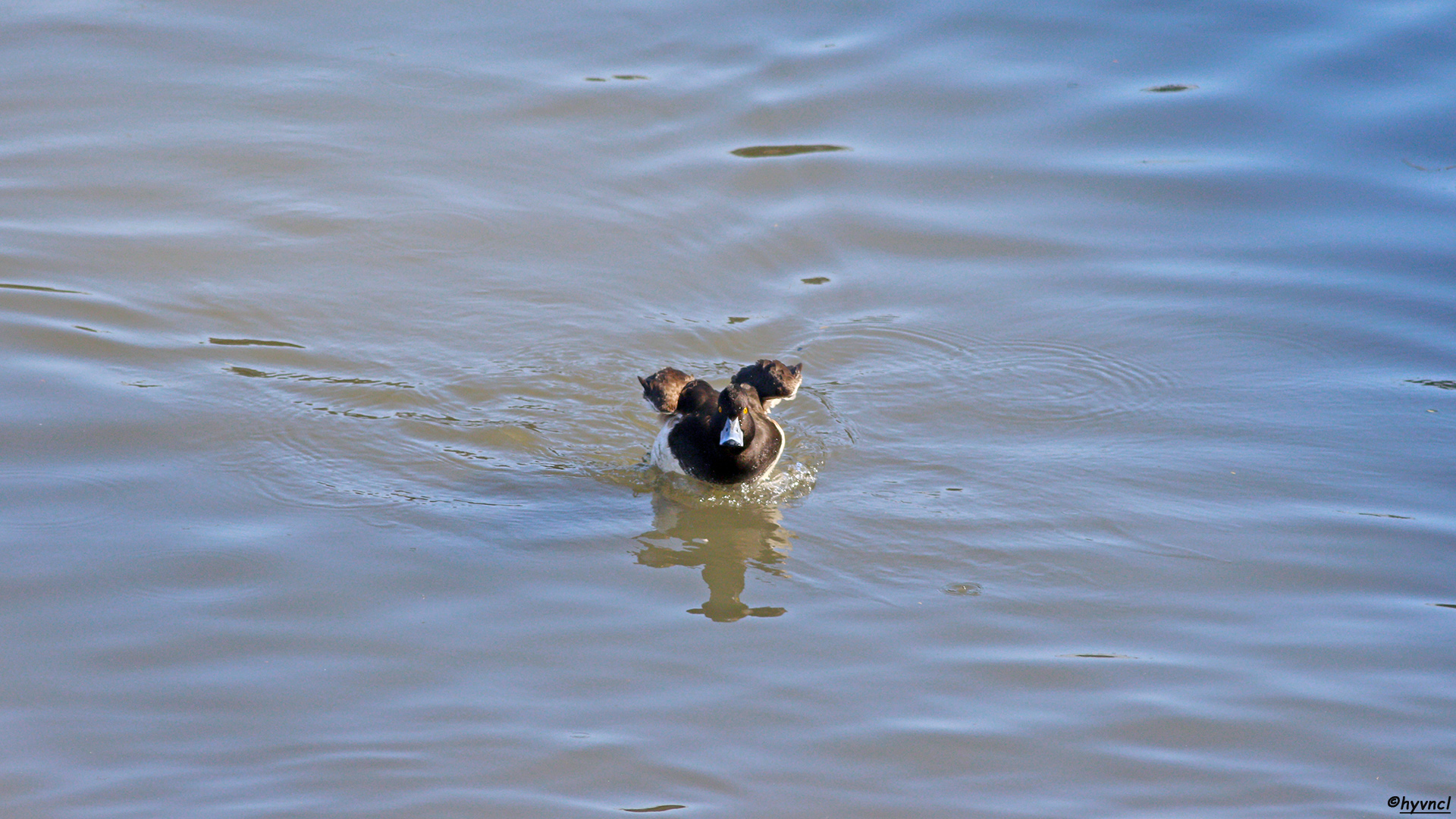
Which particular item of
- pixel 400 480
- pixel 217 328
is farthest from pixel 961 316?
pixel 217 328

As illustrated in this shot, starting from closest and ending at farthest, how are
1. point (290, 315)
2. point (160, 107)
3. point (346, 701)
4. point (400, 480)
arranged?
point (346, 701), point (400, 480), point (290, 315), point (160, 107)

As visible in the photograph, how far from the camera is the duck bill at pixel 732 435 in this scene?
6.67m

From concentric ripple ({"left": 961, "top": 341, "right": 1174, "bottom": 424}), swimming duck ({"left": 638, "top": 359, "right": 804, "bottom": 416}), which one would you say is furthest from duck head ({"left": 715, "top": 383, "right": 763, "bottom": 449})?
concentric ripple ({"left": 961, "top": 341, "right": 1174, "bottom": 424})

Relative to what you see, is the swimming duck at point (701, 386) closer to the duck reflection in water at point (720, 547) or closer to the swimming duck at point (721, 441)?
the swimming duck at point (721, 441)

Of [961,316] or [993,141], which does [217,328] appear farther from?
[993,141]

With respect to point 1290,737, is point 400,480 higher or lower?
higher

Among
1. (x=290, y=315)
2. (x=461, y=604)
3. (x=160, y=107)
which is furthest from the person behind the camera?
(x=160, y=107)

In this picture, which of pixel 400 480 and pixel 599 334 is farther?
pixel 599 334

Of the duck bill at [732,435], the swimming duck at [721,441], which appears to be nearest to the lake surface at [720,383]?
the swimming duck at [721,441]

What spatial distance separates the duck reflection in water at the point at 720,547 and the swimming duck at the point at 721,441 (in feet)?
0.70

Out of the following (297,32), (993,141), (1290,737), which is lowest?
(1290,737)

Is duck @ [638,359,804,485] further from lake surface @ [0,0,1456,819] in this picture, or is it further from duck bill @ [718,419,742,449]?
lake surface @ [0,0,1456,819]

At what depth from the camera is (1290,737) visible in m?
5.00

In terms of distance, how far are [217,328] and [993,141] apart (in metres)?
6.17
